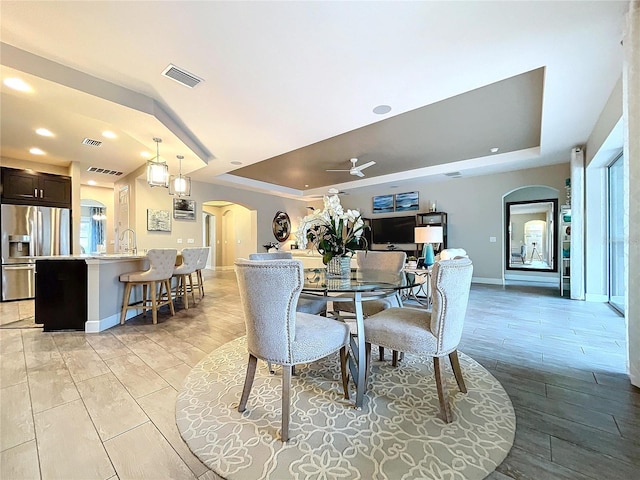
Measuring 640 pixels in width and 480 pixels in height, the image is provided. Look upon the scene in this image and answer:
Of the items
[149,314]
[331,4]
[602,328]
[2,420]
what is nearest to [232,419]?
[2,420]

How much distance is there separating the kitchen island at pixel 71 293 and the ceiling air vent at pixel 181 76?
2.19 metres

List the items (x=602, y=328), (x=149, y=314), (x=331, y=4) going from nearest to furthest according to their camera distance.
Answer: (x=331, y=4), (x=602, y=328), (x=149, y=314)

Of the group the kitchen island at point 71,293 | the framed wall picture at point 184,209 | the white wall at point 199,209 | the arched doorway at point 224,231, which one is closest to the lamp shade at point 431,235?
the kitchen island at point 71,293

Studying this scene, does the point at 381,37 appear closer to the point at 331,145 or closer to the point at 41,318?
the point at 331,145

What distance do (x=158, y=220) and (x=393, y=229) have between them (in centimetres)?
611

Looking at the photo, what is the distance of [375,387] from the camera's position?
1.89 meters

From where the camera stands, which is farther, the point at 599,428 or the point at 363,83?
the point at 363,83

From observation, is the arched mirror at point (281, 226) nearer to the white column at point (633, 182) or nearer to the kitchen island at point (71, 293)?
the kitchen island at point (71, 293)

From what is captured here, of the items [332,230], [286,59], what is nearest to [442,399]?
[332,230]

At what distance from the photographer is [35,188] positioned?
15.9ft

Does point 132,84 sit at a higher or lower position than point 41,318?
higher

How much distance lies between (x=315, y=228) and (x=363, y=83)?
150cm

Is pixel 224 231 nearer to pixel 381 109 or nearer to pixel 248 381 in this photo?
pixel 381 109

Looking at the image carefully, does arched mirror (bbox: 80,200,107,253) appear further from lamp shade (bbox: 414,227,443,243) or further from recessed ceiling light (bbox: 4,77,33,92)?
lamp shade (bbox: 414,227,443,243)
